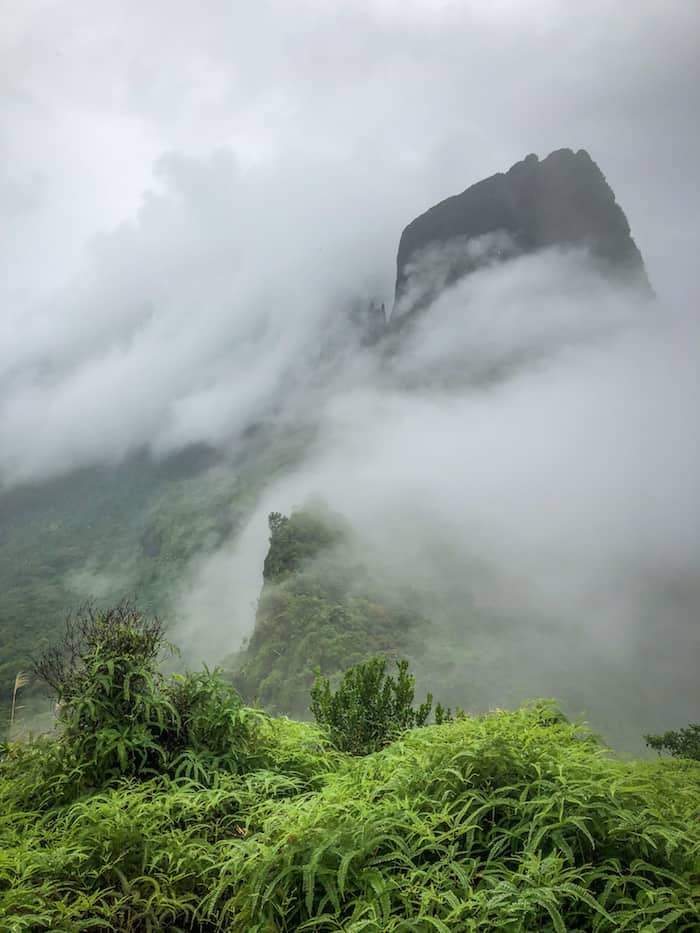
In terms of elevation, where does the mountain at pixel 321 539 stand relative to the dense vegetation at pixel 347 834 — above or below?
above

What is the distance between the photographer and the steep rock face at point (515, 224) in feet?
512

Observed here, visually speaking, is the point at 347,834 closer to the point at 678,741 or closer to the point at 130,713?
the point at 130,713

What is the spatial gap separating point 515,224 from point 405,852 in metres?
183

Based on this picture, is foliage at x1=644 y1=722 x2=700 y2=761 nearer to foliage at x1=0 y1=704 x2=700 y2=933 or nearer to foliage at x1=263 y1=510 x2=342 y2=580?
foliage at x1=0 y1=704 x2=700 y2=933

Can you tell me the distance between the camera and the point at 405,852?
2439 millimetres

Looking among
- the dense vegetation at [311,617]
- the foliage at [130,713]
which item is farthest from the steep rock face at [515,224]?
the foliage at [130,713]

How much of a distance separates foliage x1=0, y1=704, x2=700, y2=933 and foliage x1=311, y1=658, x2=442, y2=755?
3481 millimetres

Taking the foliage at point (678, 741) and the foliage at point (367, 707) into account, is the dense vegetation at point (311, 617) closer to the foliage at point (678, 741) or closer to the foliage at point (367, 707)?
the foliage at point (678, 741)

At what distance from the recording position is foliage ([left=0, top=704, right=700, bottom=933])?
2146mm

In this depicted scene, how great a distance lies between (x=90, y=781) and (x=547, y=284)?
8199 inches

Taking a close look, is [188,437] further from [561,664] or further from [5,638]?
[561,664]

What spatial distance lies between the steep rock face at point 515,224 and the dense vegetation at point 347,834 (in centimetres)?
17348

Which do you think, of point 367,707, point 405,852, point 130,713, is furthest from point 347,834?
point 367,707

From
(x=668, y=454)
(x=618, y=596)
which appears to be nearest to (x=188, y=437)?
(x=618, y=596)
